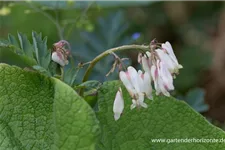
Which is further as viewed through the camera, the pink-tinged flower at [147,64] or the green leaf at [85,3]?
the green leaf at [85,3]

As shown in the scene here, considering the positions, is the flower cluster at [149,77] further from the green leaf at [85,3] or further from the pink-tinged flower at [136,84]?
the green leaf at [85,3]

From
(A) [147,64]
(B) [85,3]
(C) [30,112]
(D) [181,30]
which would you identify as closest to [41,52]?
(C) [30,112]

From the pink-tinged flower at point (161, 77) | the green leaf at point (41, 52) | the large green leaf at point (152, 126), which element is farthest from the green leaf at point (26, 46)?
the pink-tinged flower at point (161, 77)

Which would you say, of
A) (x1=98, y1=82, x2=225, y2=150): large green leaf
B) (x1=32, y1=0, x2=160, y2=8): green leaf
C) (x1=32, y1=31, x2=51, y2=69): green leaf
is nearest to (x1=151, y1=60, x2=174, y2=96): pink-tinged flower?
(x1=98, y1=82, x2=225, y2=150): large green leaf

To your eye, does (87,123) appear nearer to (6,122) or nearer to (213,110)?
(6,122)

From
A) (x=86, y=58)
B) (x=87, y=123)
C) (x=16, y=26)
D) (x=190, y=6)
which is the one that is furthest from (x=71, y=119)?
(x=190, y=6)

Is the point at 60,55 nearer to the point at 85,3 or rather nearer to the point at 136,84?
the point at 136,84

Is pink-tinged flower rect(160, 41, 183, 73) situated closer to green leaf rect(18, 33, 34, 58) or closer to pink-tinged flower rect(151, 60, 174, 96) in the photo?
pink-tinged flower rect(151, 60, 174, 96)
